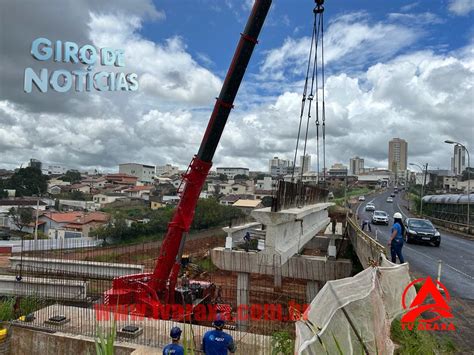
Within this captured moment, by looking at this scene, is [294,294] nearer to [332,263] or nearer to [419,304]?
[332,263]

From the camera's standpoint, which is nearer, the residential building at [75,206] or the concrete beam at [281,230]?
the concrete beam at [281,230]

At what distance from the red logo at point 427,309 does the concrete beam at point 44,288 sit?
39.3 feet

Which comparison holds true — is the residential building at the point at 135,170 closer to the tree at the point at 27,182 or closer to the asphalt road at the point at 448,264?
the tree at the point at 27,182

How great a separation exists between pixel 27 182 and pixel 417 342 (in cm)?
8141

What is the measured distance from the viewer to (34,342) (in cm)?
882

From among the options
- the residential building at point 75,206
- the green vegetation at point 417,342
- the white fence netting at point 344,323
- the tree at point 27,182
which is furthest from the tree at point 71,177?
the white fence netting at point 344,323

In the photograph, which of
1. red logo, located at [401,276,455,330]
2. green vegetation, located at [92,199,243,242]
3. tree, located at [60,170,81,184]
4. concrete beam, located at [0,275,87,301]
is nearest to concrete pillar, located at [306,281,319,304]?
red logo, located at [401,276,455,330]

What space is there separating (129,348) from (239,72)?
699cm

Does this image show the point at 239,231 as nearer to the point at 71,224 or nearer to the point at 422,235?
the point at 422,235

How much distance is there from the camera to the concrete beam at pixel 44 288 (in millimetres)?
14273

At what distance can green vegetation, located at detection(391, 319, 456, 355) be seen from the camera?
18.8 ft

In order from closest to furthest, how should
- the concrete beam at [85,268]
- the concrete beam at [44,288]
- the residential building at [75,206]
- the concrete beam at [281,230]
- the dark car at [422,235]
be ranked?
1. the concrete beam at [281,230]
2. the concrete beam at [44,288]
3. the concrete beam at [85,268]
4. the dark car at [422,235]
5. the residential building at [75,206]

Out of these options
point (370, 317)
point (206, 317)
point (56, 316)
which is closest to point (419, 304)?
point (370, 317)

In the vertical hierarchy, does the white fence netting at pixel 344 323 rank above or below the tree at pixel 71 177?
below
